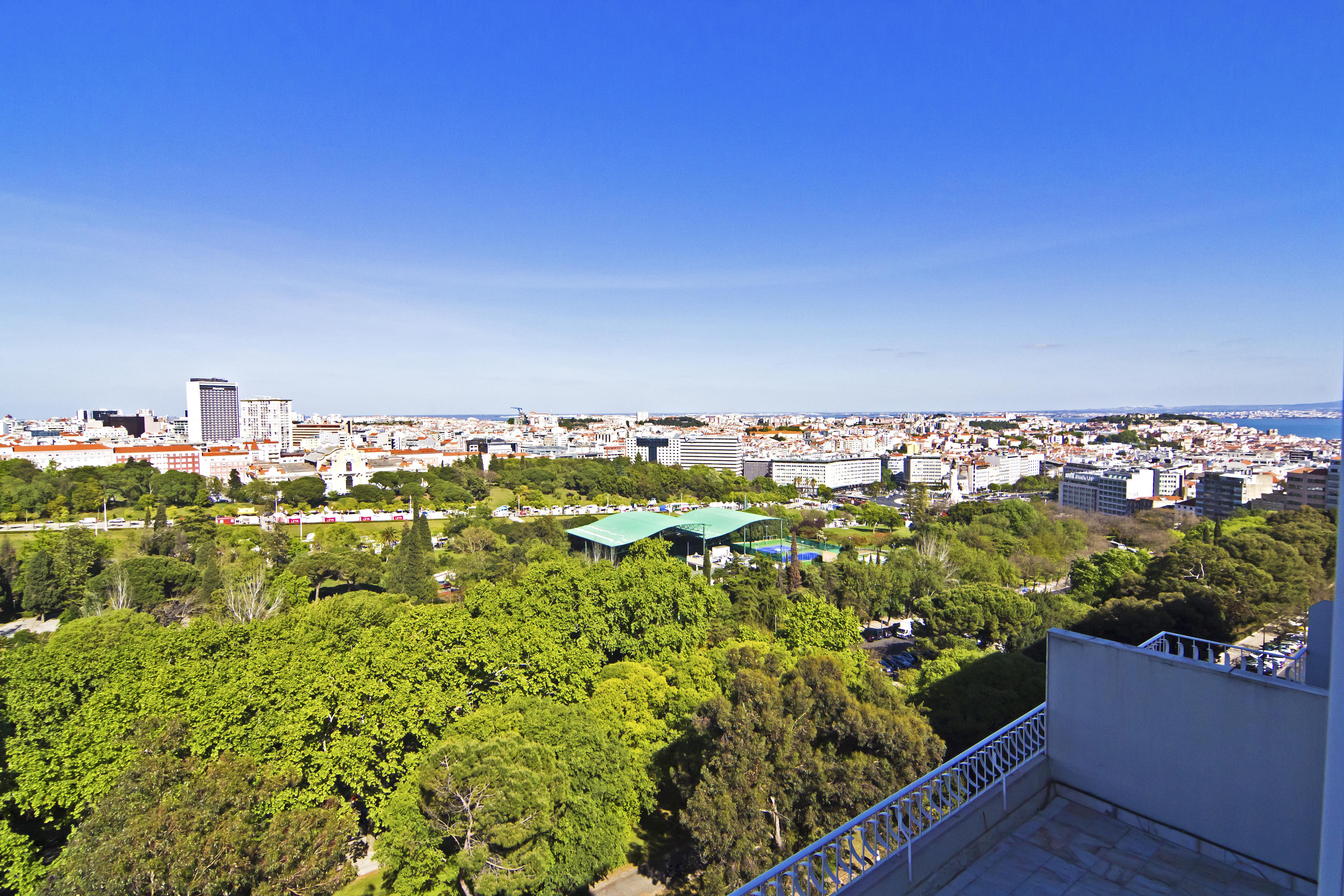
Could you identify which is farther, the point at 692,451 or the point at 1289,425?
the point at 1289,425

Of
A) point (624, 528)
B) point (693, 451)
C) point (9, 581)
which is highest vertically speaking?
point (693, 451)

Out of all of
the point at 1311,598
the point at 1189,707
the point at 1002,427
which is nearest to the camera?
the point at 1189,707

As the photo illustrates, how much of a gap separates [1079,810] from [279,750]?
820 centimetres

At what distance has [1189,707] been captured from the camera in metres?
2.88

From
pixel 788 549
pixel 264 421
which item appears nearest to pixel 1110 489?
pixel 788 549

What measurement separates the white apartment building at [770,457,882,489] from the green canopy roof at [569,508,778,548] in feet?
108

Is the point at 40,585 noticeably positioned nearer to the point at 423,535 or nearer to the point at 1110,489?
the point at 423,535

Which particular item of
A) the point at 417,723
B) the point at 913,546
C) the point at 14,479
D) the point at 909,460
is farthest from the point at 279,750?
the point at 909,460

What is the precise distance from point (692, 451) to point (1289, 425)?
83425mm

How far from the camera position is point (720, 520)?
1078 inches

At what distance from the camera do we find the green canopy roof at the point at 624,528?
995 inches

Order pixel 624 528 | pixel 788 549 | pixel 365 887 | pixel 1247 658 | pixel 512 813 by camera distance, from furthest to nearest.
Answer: pixel 788 549 → pixel 624 528 → pixel 365 887 → pixel 512 813 → pixel 1247 658

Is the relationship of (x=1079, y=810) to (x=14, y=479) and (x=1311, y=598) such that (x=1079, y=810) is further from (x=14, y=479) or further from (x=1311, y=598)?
(x=14, y=479)

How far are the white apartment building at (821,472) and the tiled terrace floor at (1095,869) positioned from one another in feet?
189
